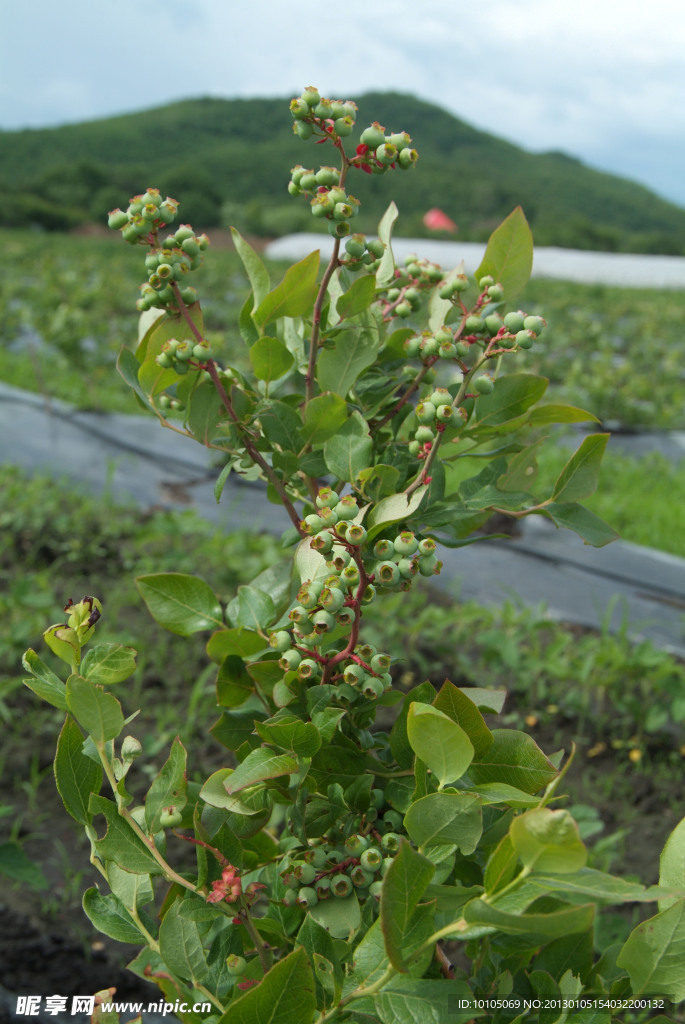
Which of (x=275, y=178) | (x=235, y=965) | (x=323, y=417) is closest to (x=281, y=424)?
(x=323, y=417)

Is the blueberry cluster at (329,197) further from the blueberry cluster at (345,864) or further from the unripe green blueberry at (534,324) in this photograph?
the blueberry cluster at (345,864)

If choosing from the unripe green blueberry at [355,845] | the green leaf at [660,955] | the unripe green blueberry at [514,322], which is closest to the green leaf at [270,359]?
the unripe green blueberry at [514,322]

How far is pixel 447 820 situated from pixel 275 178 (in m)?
33.0

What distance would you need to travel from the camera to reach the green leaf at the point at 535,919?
0.46 m

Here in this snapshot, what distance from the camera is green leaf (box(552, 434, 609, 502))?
669 millimetres

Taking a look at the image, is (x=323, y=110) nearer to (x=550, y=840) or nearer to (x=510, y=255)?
(x=510, y=255)

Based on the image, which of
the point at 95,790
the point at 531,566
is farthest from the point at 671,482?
the point at 95,790

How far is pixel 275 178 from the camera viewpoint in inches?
1208

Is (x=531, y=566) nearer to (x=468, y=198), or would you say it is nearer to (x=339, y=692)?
(x=339, y=692)

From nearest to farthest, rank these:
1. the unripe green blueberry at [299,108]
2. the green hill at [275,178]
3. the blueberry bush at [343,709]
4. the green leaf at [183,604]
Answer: the blueberry bush at [343,709]
the unripe green blueberry at [299,108]
the green leaf at [183,604]
the green hill at [275,178]

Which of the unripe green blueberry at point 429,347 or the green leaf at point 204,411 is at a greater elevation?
the unripe green blueberry at point 429,347

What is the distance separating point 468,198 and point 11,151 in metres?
18.7

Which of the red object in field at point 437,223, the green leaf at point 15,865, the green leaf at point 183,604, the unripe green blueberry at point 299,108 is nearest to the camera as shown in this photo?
the unripe green blueberry at point 299,108

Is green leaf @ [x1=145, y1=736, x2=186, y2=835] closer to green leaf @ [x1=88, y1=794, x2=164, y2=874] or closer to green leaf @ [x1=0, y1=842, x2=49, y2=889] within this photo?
green leaf @ [x1=88, y1=794, x2=164, y2=874]
